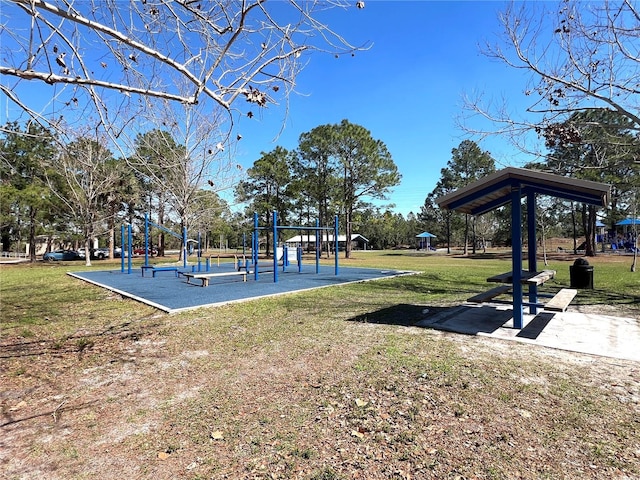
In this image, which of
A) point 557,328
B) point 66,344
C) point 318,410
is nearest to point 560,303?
point 557,328

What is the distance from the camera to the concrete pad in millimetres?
5047

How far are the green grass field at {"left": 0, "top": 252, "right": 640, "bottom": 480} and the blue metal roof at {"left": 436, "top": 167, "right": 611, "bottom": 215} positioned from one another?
2480 mm

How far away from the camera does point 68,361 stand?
4906 mm

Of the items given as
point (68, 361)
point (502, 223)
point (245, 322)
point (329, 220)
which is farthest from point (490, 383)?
point (502, 223)

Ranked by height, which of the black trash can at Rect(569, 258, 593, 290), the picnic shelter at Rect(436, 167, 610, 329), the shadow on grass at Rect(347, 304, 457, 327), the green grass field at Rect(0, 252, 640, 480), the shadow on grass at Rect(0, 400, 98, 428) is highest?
the picnic shelter at Rect(436, 167, 610, 329)

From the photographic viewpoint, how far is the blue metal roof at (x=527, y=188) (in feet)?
18.1

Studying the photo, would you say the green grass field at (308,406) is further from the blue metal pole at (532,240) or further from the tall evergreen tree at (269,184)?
the tall evergreen tree at (269,184)

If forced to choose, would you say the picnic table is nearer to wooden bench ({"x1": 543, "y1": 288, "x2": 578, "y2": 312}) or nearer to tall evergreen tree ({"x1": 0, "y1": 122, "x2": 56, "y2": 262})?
wooden bench ({"x1": 543, "y1": 288, "x2": 578, "y2": 312})

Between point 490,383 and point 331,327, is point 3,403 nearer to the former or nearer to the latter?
point 331,327

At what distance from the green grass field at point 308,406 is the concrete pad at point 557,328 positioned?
43cm

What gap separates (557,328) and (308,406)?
494 centimetres

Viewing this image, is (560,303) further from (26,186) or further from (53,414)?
(26,186)

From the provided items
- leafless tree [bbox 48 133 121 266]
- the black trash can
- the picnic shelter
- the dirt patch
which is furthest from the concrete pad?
leafless tree [bbox 48 133 121 266]

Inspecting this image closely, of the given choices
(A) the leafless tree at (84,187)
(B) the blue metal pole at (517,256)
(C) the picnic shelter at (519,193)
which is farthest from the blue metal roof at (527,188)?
(A) the leafless tree at (84,187)
